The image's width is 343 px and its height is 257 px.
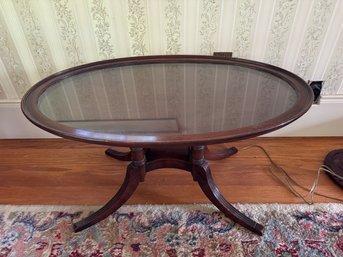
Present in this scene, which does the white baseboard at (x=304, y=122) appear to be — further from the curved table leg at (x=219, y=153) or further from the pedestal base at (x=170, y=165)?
the pedestal base at (x=170, y=165)

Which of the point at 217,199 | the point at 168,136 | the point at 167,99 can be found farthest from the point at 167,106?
the point at 217,199

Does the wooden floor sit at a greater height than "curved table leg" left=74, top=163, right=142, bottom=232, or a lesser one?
lesser

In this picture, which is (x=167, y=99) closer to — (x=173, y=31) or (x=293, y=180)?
(x=173, y=31)

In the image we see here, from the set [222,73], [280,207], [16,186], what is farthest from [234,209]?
[16,186]

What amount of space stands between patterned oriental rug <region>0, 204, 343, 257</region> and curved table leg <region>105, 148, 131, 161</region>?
337 mm

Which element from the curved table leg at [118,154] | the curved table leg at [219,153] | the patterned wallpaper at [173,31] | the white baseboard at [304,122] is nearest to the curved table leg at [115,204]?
the curved table leg at [118,154]

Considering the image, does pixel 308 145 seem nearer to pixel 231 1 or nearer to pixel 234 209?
pixel 234 209

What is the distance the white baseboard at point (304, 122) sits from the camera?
1.53 m

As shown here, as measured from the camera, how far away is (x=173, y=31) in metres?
1.31

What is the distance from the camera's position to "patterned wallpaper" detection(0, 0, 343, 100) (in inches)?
48.9

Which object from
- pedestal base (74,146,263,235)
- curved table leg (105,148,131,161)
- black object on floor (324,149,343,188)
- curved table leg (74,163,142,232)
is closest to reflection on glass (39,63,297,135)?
pedestal base (74,146,263,235)

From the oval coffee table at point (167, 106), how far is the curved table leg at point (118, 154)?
0.38 metres

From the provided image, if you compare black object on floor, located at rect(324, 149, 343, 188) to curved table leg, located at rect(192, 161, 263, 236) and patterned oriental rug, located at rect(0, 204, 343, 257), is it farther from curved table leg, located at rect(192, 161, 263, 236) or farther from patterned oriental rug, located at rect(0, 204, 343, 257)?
curved table leg, located at rect(192, 161, 263, 236)

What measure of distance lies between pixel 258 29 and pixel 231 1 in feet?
0.69
